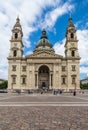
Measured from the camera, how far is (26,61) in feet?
252

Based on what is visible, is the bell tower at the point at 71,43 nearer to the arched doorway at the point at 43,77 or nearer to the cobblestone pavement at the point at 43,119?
the arched doorway at the point at 43,77

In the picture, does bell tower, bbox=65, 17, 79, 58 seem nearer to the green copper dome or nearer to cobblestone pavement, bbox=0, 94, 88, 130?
the green copper dome

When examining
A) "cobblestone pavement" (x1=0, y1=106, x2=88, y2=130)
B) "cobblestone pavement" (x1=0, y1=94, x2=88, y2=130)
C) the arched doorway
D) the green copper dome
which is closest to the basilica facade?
the arched doorway

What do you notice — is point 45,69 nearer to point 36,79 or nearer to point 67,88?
point 36,79

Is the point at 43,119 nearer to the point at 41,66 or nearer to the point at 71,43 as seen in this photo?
the point at 41,66

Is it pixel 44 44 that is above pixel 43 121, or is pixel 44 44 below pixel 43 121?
above

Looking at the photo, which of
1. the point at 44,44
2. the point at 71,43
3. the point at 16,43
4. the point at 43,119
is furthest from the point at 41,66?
the point at 43,119

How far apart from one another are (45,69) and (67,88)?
1219cm

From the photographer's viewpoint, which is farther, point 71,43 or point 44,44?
point 44,44

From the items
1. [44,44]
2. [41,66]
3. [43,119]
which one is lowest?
[43,119]

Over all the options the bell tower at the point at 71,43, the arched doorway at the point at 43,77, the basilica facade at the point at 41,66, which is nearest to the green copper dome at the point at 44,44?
the bell tower at the point at 71,43

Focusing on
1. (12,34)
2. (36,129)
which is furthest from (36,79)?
(36,129)

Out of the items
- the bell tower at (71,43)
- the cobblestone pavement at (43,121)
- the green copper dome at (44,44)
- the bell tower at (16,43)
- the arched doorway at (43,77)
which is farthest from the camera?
the green copper dome at (44,44)

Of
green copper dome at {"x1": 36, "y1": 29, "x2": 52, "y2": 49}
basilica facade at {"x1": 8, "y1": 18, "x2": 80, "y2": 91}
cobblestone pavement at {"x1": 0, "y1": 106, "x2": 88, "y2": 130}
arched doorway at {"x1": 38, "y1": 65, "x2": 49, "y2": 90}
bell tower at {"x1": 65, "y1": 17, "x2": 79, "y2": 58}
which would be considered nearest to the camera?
cobblestone pavement at {"x1": 0, "y1": 106, "x2": 88, "y2": 130}
